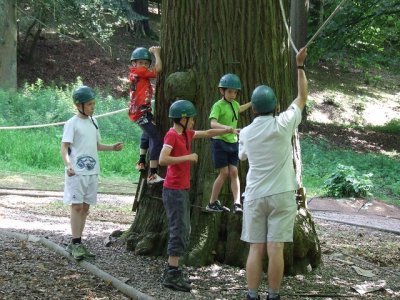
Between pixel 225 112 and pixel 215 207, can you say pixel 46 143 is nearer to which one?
pixel 215 207

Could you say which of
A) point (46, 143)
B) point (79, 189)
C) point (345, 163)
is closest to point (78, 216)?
point (79, 189)

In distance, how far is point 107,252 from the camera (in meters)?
7.20

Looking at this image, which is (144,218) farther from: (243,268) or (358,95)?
(358,95)

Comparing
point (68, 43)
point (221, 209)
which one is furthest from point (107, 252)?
point (68, 43)

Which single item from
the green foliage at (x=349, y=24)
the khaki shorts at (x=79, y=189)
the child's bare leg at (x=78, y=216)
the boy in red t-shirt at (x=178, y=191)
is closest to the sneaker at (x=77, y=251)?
the child's bare leg at (x=78, y=216)

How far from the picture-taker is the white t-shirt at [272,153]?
5.45 metres

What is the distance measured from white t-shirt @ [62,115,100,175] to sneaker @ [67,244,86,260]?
31.3 inches

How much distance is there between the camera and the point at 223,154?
22.0 ft

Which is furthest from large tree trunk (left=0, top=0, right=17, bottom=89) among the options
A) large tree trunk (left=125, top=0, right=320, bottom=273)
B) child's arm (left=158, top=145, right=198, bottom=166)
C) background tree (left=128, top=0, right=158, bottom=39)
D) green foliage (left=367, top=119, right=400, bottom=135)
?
child's arm (left=158, top=145, right=198, bottom=166)

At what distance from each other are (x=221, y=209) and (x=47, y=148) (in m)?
11.2

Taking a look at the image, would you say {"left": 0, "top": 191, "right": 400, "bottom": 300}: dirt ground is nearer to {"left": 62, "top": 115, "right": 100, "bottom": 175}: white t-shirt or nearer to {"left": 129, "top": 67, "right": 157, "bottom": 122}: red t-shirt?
{"left": 62, "top": 115, "right": 100, "bottom": 175}: white t-shirt

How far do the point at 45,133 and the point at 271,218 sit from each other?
49.1ft

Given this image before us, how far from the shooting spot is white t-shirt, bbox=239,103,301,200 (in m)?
5.45

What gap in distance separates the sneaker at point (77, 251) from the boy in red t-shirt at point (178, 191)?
42.3 inches
